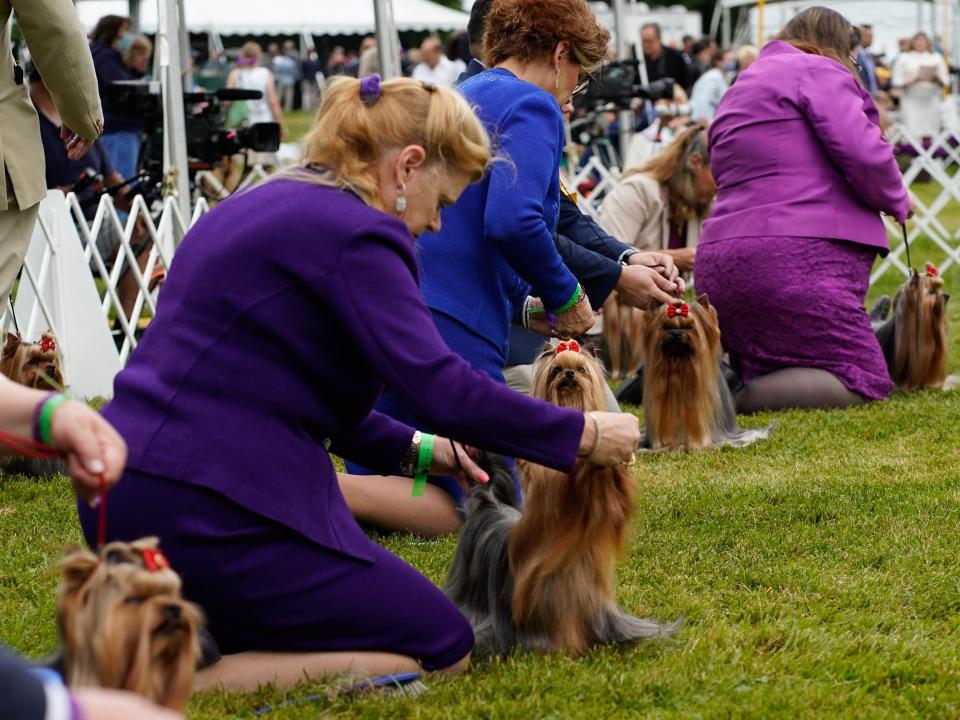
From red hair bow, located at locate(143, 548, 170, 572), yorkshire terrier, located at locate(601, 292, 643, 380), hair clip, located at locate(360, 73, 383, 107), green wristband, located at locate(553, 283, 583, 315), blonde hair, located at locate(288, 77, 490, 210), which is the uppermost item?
hair clip, located at locate(360, 73, 383, 107)

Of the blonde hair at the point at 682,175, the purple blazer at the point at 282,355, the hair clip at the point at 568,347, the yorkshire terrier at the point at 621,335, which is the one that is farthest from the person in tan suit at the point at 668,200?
the purple blazer at the point at 282,355

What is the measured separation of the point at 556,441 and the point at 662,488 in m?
2.41

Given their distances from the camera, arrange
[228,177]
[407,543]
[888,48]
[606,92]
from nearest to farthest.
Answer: [407,543] → [606,92] → [228,177] → [888,48]

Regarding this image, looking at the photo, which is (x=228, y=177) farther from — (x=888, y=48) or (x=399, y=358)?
(x=888, y=48)

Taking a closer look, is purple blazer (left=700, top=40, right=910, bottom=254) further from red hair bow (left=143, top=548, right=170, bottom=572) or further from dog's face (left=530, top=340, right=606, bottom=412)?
red hair bow (left=143, top=548, right=170, bottom=572)

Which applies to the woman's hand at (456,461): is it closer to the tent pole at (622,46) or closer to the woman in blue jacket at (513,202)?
the woman in blue jacket at (513,202)

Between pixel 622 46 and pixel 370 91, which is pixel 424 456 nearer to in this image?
pixel 370 91

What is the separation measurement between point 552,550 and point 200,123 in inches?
241

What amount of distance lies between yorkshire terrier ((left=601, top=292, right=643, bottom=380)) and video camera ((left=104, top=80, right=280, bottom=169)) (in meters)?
2.47

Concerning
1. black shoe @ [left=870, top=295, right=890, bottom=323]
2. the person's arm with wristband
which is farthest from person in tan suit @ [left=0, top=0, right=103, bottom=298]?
black shoe @ [left=870, top=295, right=890, bottom=323]

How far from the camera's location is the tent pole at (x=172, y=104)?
288 inches

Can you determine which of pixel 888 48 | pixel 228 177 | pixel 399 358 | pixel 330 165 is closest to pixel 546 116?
pixel 330 165

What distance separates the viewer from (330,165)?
288cm

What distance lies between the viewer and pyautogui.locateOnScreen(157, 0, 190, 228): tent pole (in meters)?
7.30
